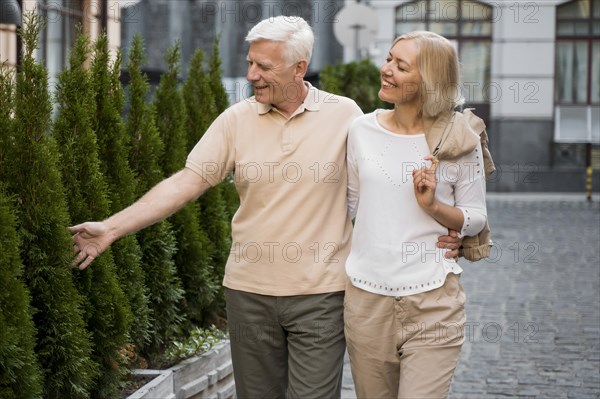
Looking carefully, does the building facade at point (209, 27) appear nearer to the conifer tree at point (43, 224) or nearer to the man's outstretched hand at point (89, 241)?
the conifer tree at point (43, 224)

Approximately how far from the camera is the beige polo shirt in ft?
A: 14.9

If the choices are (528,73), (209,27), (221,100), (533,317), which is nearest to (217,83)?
(221,100)

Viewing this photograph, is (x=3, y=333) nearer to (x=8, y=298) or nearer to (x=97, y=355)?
(x=8, y=298)

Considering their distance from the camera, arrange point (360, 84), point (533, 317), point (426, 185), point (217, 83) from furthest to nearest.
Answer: point (360, 84) < point (533, 317) < point (217, 83) < point (426, 185)

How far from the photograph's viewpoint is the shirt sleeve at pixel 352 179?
4.54m

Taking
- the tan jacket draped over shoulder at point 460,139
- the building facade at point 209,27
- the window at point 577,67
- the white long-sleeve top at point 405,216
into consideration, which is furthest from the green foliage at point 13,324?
the building facade at point 209,27

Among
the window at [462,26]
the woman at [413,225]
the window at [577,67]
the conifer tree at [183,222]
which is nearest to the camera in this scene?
the woman at [413,225]

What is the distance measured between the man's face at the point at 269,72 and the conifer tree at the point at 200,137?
104 inches

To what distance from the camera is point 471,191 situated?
4.33 m

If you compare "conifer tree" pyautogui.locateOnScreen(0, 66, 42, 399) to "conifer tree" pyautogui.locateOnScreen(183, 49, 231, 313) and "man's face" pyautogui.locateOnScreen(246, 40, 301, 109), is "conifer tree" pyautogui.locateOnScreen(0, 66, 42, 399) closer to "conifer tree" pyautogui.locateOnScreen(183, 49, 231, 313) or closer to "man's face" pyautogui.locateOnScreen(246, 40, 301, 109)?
"man's face" pyautogui.locateOnScreen(246, 40, 301, 109)

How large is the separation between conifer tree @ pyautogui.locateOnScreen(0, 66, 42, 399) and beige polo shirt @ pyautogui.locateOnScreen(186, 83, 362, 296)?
2.49 ft

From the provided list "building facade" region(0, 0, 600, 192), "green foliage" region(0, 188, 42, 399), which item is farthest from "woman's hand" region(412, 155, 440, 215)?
"building facade" region(0, 0, 600, 192)

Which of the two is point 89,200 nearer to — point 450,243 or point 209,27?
point 450,243

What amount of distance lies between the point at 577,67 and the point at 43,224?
24462mm
